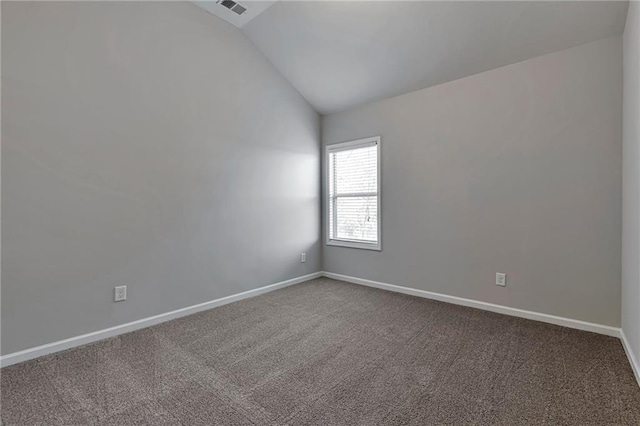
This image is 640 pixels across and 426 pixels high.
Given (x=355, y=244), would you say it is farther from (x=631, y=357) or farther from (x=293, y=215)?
(x=631, y=357)

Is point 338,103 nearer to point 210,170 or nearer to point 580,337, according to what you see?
point 210,170

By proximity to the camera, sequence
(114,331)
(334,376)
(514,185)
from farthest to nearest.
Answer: (514,185) < (114,331) < (334,376)

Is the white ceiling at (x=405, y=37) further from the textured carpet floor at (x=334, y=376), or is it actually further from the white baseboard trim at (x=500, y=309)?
the textured carpet floor at (x=334, y=376)

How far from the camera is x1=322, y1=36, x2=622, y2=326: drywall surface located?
8.13ft

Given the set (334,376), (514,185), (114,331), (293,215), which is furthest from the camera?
(293,215)

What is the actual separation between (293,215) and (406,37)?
7.82 ft

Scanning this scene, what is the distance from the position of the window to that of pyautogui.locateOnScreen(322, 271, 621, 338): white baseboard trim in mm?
485

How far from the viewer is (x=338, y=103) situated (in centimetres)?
408

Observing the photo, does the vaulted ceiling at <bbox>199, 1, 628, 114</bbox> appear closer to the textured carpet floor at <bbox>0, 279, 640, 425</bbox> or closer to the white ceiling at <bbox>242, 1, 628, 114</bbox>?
the white ceiling at <bbox>242, 1, 628, 114</bbox>

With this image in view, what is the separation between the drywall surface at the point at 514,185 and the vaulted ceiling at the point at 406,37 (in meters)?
0.17

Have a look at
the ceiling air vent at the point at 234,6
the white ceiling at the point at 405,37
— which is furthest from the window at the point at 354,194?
the ceiling air vent at the point at 234,6

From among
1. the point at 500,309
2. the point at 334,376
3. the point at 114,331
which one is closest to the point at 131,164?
the point at 114,331

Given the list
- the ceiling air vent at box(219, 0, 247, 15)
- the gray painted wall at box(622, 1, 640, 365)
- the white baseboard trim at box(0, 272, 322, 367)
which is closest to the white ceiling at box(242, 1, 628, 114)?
the ceiling air vent at box(219, 0, 247, 15)

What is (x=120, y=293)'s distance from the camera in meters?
2.55
